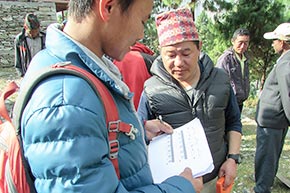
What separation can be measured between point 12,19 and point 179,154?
449 inches

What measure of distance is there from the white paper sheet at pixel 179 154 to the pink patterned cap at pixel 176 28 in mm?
529

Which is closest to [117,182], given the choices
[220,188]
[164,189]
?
[164,189]

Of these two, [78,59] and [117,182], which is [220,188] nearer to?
[117,182]

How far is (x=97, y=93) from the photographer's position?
0.78m

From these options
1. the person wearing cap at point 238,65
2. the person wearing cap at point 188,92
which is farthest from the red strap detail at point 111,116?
the person wearing cap at point 238,65

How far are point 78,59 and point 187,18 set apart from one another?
3.55 ft

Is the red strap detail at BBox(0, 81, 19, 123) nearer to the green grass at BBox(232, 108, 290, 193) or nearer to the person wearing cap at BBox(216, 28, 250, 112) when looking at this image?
the green grass at BBox(232, 108, 290, 193)

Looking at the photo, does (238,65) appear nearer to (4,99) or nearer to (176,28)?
(176,28)

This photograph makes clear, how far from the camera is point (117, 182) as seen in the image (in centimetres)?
79

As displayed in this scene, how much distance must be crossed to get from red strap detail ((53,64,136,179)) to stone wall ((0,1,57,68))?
10.8 meters

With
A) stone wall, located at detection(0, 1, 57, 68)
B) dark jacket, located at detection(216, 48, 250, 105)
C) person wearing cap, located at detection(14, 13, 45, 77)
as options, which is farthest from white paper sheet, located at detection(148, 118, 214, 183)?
stone wall, located at detection(0, 1, 57, 68)

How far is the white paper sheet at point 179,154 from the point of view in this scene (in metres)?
1.29

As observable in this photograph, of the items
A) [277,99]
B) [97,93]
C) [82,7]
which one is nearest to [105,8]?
[82,7]

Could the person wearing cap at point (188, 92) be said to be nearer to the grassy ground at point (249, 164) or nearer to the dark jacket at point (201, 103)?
the dark jacket at point (201, 103)
